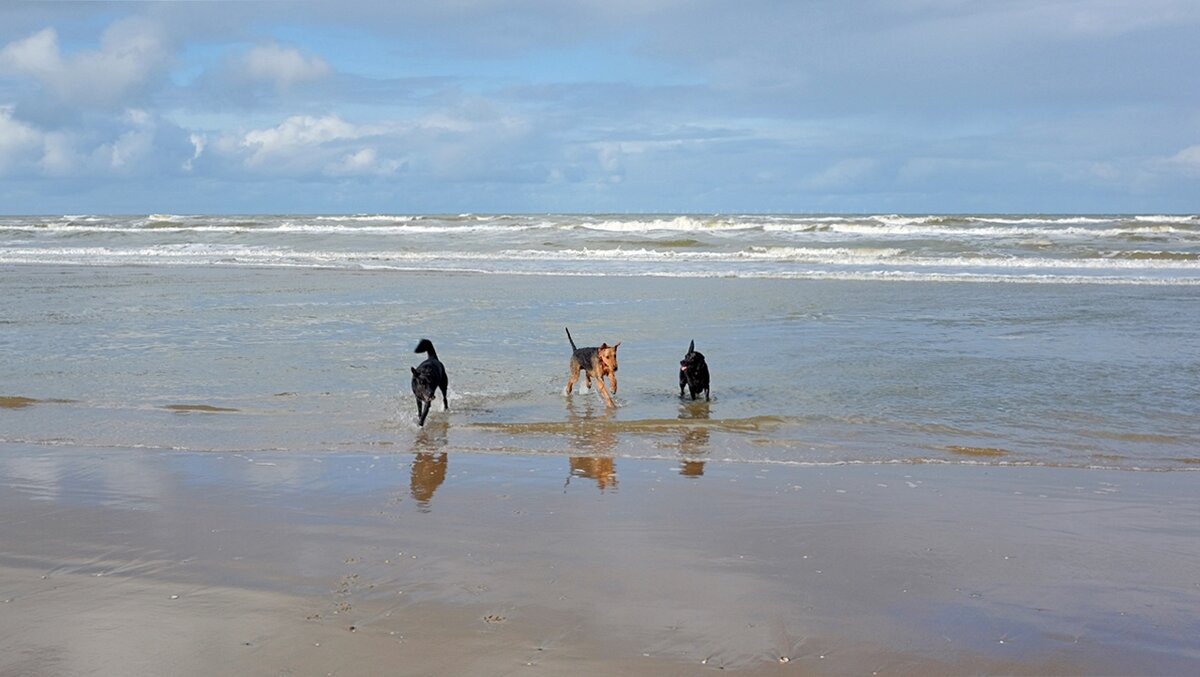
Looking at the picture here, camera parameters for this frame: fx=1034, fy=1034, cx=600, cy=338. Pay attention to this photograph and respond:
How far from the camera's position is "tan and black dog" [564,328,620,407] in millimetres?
9922

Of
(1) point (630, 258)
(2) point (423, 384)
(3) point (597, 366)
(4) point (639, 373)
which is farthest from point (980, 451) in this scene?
(1) point (630, 258)

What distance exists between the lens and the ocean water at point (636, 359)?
8.30 m

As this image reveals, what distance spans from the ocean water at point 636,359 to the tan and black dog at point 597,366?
7.8 inches

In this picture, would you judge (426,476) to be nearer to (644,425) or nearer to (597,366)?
(644,425)

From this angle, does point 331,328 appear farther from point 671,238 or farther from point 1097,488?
point 671,238

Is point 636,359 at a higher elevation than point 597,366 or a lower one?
lower

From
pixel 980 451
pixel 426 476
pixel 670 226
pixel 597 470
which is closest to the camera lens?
pixel 426 476

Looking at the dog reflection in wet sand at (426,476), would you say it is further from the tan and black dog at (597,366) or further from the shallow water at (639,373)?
the tan and black dog at (597,366)

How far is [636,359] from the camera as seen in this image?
12.4m

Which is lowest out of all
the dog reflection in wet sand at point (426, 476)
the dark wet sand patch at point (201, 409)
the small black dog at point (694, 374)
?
the dog reflection in wet sand at point (426, 476)

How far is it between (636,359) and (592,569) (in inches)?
294

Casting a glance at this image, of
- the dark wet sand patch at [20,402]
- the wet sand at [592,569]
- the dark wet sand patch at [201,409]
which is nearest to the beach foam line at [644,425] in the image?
the wet sand at [592,569]

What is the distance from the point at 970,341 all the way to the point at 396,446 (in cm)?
833

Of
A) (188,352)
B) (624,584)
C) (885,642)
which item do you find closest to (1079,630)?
(885,642)
